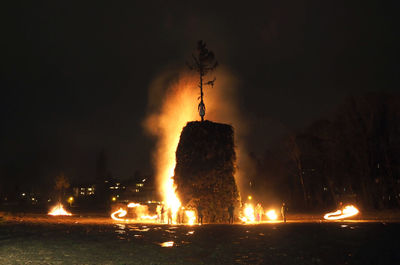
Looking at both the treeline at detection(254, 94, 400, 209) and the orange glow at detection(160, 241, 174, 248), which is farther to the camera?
the treeline at detection(254, 94, 400, 209)

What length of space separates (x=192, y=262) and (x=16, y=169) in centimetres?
8607

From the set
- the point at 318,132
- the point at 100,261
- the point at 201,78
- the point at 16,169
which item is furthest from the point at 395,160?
the point at 16,169

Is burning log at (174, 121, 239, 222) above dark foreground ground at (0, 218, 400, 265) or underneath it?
above

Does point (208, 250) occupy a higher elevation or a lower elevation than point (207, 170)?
lower

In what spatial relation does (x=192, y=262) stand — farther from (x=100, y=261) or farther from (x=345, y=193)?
(x=345, y=193)

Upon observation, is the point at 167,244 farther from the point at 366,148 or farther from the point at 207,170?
the point at 366,148

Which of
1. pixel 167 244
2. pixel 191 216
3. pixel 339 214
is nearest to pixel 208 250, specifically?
pixel 167 244

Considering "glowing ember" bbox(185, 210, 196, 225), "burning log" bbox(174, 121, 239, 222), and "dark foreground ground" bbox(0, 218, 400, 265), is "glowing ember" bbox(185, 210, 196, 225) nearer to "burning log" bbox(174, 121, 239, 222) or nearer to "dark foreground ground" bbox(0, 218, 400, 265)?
"burning log" bbox(174, 121, 239, 222)

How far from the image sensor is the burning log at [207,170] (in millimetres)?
22891

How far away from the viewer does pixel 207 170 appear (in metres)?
23.3

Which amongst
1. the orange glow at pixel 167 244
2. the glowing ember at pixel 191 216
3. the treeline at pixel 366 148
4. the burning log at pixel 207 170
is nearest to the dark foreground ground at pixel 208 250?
the orange glow at pixel 167 244

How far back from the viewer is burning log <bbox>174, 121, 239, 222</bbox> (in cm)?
2289

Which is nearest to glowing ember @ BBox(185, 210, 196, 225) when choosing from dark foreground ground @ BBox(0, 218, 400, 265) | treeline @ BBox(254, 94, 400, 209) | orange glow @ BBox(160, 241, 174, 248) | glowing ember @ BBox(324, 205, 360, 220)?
dark foreground ground @ BBox(0, 218, 400, 265)

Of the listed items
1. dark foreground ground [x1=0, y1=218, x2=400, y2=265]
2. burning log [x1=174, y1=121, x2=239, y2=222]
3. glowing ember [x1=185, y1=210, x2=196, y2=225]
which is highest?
burning log [x1=174, y1=121, x2=239, y2=222]
